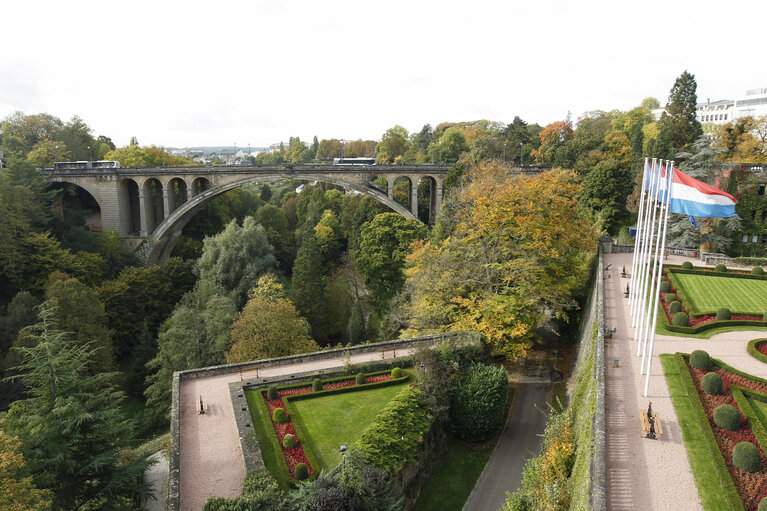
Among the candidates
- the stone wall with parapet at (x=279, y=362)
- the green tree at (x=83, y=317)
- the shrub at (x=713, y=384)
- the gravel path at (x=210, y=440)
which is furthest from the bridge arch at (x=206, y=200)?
the shrub at (x=713, y=384)

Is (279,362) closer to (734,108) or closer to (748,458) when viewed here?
(748,458)

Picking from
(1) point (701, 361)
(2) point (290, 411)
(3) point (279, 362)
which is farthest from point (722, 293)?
(3) point (279, 362)

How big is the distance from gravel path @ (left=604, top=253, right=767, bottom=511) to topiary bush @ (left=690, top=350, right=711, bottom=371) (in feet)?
3.95

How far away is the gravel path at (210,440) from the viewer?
1529cm

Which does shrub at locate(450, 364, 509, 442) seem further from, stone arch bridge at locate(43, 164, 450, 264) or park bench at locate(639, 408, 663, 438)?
stone arch bridge at locate(43, 164, 450, 264)

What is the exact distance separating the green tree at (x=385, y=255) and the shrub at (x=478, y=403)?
19.2 m

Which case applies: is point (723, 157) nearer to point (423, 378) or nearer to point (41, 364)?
point (423, 378)

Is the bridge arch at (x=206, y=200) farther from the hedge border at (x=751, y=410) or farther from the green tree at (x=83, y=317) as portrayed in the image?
the hedge border at (x=751, y=410)

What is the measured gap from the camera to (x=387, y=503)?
563 inches

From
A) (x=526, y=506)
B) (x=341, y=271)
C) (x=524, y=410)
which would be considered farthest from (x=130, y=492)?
(x=341, y=271)

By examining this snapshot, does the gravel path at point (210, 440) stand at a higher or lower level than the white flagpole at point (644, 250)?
lower

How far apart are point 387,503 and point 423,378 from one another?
6335mm

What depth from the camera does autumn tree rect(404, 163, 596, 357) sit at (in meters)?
23.7

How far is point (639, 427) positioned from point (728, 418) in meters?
2.39
